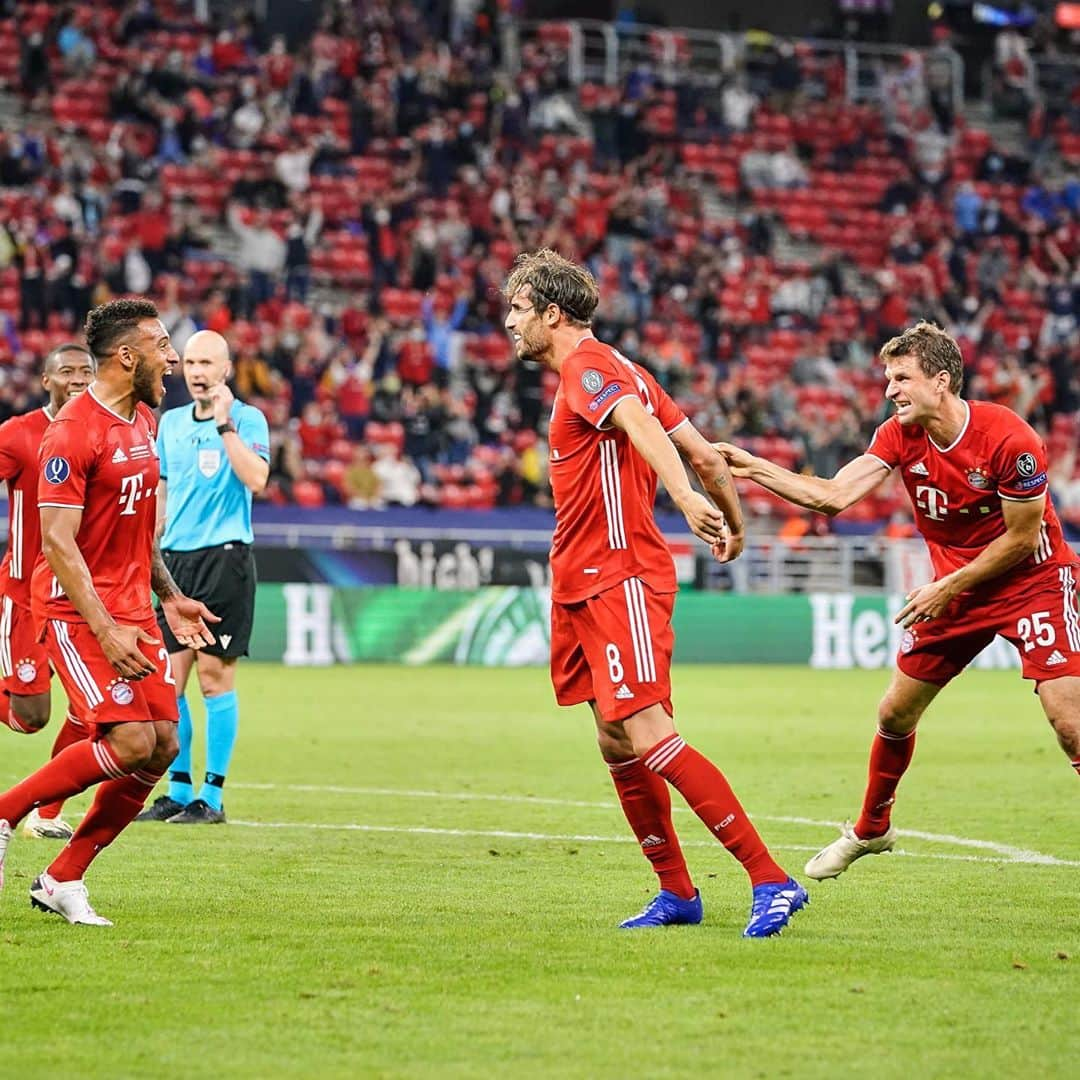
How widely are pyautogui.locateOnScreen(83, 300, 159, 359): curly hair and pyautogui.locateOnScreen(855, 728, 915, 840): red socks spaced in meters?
3.62

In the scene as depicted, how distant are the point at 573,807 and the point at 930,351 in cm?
466

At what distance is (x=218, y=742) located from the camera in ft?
36.4

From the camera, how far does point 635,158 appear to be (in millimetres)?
36219

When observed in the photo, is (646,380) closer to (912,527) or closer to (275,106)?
(912,527)

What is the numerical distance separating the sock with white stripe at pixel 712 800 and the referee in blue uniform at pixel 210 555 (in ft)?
14.4

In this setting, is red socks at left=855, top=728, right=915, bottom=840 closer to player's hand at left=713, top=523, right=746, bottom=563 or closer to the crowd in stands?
player's hand at left=713, top=523, right=746, bottom=563

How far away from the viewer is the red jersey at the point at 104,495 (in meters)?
7.21

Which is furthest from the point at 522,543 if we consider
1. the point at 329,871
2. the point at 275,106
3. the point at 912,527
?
the point at 329,871

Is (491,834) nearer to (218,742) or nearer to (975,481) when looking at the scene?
(218,742)

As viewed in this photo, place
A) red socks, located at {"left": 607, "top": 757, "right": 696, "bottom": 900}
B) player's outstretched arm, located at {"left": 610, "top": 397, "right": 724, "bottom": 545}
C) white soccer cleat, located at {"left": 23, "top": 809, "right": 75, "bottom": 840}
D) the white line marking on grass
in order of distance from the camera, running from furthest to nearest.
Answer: white soccer cleat, located at {"left": 23, "top": 809, "right": 75, "bottom": 840} → the white line marking on grass → red socks, located at {"left": 607, "top": 757, "right": 696, "bottom": 900} → player's outstretched arm, located at {"left": 610, "top": 397, "right": 724, "bottom": 545}

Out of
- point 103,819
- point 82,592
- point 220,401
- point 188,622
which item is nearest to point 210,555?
point 220,401

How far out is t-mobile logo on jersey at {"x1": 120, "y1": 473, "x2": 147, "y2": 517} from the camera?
7.38m

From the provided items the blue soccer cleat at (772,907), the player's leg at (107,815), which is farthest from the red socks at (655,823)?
the player's leg at (107,815)

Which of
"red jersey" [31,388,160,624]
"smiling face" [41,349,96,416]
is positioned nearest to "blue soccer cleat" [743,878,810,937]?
"red jersey" [31,388,160,624]
